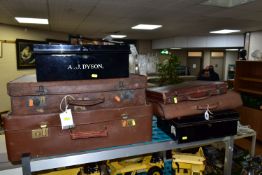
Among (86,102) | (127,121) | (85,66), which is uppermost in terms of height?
(85,66)

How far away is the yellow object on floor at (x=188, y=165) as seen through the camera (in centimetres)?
129

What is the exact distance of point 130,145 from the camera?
1.01m

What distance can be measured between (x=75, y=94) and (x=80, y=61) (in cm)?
15

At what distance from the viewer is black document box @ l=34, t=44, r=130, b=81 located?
2.94 feet

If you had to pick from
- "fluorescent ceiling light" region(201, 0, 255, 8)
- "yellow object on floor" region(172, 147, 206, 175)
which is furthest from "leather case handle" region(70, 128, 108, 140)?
"fluorescent ceiling light" region(201, 0, 255, 8)

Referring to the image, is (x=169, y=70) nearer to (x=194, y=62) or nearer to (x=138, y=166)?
(x=138, y=166)

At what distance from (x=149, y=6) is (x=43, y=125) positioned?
2571 mm

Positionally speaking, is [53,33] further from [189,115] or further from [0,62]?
[189,115]

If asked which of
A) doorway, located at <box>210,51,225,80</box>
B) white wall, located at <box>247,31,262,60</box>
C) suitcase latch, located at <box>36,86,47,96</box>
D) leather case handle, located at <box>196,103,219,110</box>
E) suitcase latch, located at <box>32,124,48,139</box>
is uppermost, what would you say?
white wall, located at <box>247,31,262,60</box>

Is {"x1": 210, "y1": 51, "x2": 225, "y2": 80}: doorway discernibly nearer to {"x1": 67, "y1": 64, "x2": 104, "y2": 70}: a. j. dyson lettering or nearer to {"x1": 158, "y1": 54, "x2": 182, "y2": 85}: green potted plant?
{"x1": 158, "y1": 54, "x2": 182, "y2": 85}: green potted plant

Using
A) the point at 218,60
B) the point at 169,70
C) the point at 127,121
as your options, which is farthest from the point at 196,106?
the point at 218,60

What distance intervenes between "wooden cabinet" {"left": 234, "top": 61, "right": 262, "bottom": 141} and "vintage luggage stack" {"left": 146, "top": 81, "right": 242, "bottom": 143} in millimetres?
3315

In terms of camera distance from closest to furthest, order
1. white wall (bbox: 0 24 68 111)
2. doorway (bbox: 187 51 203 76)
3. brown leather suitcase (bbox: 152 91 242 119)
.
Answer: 1. brown leather suitcase (bbox: 152 91 242 119)
2. white wall (bbox: 0 24 68 111)
3. doorway (bbox: 187 51 203 76)

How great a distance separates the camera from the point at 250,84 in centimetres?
441
